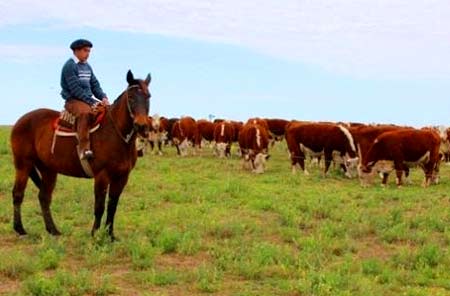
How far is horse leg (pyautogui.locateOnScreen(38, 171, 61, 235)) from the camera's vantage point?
996 cm

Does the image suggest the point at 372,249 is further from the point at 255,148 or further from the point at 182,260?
the point at 255,148

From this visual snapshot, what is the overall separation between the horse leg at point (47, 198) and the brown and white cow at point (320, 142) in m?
12.9

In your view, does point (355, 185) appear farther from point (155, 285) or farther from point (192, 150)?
point (192, 150)

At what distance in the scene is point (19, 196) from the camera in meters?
10.0

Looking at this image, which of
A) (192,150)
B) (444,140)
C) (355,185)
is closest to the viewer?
(355,185)

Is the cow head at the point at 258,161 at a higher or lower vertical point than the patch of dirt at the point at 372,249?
higher

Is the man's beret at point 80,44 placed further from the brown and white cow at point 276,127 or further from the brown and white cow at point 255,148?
the brown and white cow at point 276,127

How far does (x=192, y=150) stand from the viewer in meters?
33.8

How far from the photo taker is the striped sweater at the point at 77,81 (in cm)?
927

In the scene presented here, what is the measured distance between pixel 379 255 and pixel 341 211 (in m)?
3.57

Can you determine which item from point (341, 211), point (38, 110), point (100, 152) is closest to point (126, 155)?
point (100, 152)

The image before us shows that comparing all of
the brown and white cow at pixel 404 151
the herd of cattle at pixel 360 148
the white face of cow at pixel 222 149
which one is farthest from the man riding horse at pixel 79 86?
the white face of cow at pixel 222 149

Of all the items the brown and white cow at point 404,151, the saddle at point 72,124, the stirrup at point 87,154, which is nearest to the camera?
the stirrup at point 87,154

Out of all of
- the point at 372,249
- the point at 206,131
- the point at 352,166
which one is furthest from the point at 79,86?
the point at 206,131
